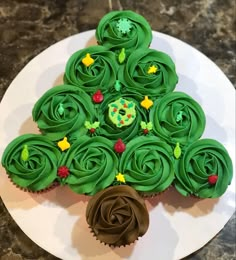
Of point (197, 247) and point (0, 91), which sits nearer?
point (197, 247)

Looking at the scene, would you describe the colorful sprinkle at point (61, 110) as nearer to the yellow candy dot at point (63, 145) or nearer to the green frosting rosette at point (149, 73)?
the yellow candy dot at point (63, 145)

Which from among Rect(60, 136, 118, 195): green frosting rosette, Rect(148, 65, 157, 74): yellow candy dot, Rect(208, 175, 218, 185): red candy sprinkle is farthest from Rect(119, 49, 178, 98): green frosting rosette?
Rect(208, 175, 218, 185): red candy sprinkle

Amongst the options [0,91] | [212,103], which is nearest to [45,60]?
[0,91]

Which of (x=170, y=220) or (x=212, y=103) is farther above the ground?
(x=212, y=103)

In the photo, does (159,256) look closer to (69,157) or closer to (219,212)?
(219,212)

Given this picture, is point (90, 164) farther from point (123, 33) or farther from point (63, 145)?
point (123, 33)

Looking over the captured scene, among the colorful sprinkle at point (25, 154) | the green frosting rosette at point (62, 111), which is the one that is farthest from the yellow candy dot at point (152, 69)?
the colorful sprinkle at point (25, 154)
